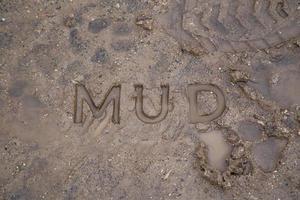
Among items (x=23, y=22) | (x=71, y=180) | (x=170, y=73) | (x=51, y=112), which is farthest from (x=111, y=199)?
(x=23, y=22)

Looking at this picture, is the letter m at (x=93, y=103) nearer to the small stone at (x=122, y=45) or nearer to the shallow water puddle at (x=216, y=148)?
the small stone at (x=122, y=45)

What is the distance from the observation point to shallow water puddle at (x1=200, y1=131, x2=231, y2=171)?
3244 mm

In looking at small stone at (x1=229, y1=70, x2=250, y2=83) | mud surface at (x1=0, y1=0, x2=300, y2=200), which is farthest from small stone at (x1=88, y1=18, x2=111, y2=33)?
small stone at (x1=229, y1=70, x2=250, y2=83)

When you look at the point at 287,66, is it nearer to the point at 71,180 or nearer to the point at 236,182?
the point at 236,182

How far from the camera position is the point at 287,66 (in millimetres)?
3414

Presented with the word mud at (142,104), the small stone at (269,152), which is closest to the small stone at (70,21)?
the word mud at (142,104)

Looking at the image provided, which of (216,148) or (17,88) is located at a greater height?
(17,88)

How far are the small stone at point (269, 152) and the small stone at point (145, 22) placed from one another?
1.15 m

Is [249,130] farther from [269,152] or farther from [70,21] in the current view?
[70,21]

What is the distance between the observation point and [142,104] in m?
3.41

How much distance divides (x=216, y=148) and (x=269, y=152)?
35 centimetres

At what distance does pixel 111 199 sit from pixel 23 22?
148 cm

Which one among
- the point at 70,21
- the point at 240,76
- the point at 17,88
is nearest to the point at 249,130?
the point at 240,76

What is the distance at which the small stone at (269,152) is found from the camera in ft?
10.5
